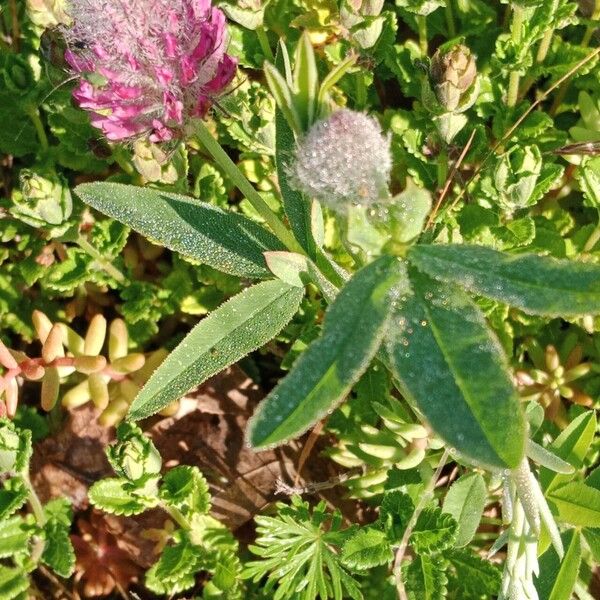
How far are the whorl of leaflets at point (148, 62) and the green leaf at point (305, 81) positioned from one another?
1.11 feet

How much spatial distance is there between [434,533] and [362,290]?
0.86 metres

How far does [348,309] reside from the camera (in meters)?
1.37

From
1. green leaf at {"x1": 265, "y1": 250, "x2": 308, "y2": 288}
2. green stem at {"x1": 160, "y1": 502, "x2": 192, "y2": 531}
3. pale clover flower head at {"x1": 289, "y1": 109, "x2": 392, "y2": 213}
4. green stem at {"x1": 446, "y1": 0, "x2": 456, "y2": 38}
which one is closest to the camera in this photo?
pale clover flower head at {"x1": 289, "y1": 109, "x2": 392, "y2": 213}

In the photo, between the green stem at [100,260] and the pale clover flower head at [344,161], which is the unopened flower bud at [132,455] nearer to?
the green stem at [100,260]

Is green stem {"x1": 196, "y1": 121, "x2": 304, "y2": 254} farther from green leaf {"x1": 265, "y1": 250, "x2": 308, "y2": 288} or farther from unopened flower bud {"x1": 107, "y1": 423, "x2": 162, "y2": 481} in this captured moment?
unopened flower bud {"x1": 107, "y1": 423, "x2": 162, "y2": 481}

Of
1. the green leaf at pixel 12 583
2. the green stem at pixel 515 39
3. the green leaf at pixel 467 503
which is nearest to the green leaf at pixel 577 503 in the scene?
the green leaf at pixel 467 503

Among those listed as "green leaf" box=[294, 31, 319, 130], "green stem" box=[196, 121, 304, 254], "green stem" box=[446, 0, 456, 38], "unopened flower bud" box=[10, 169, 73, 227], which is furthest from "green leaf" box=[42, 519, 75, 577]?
"green stem" box=[446, 0, 456, 38]

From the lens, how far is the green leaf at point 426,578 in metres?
1.99

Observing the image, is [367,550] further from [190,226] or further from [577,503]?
[190,226]

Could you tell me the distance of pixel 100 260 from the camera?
252 centimetres

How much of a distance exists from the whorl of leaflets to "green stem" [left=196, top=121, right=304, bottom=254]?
63 millimetres

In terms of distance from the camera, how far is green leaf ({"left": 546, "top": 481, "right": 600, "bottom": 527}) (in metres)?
1.92

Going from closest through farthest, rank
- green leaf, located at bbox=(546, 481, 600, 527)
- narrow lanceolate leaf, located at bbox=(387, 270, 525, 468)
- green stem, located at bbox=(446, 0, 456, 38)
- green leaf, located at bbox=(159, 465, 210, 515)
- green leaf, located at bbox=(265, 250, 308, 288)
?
narrow lanceolate leaf, located at bbox=(387, 270, 525, 468), green leaf, located at bbox=(265, 250, 308, 288), green leaf, located at bbox=(546, 481, 600, 527), green leaf, located at bbox=(159, 465, 210, 515), green stem, located at bbox=(446, 0, 456, 38)

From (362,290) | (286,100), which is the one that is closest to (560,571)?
(362,290)
